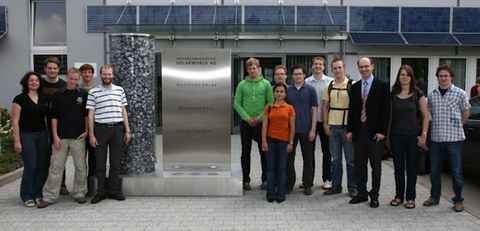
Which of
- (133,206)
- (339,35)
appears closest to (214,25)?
(339,35)

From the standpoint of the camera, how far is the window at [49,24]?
44.8ft

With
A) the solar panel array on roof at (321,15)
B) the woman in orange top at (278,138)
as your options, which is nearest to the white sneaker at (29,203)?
the woman in orange top at (278,138)

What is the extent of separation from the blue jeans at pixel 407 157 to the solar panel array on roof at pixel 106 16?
921 centimetres

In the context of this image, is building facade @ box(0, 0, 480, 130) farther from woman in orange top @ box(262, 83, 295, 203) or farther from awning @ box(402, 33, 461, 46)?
woman in orange top @ box(262, 83, 295, 203)

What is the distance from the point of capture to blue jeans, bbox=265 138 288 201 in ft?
19.1

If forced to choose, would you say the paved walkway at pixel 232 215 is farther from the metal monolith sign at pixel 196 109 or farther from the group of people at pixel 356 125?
the metal monolith sign at pixel 196 109

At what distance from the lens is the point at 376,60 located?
12953mm

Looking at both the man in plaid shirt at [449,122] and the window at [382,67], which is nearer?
the man in plaid shirt at [449,122]

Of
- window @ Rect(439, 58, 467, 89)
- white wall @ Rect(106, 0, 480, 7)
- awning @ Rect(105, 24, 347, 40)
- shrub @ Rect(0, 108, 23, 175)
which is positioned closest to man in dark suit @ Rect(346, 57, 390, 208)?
shrub @ Rect(0, 108, 23, 175)

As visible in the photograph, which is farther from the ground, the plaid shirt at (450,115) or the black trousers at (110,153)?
the plaid shirt at (450,115)

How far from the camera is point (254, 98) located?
6.16m

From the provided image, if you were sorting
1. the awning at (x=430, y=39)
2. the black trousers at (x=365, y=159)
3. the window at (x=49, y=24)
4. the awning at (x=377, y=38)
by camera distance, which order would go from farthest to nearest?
1. the window at (x=49, y=24)
2. the awning at (x=430, y=39)
3. the awning at (x=377, y=38)
4. the black trousers at (x=365, y=159)

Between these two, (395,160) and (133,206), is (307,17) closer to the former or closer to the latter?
(395,160)

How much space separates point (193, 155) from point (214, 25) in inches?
259
